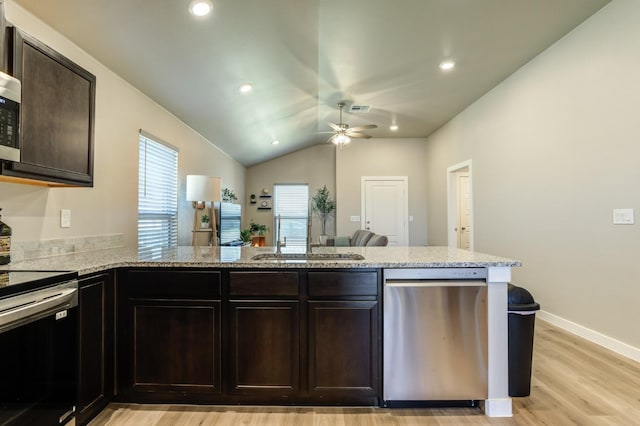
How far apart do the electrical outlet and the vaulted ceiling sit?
49.7 inches

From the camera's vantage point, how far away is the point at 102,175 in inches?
107

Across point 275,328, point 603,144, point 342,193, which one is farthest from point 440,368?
point 342,193

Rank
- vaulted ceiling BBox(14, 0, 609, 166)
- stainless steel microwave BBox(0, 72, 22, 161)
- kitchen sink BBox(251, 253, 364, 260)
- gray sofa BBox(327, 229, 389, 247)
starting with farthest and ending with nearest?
gray sofa BBox(327, 229, 389, 247) → vaulted ceiling BBox(14, 0, 609, 166) → kitchen sink BBox(251, 253, 364, 260) → stainless steel microwave BBox(0, 72, 22, 161)

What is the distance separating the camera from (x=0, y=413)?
122cm

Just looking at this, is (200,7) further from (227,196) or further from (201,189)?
(227,196)

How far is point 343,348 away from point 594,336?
2530 mm

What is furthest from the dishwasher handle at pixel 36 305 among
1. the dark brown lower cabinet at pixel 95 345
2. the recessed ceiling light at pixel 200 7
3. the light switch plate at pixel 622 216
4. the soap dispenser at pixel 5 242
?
the light switch plate at pixel 622 216

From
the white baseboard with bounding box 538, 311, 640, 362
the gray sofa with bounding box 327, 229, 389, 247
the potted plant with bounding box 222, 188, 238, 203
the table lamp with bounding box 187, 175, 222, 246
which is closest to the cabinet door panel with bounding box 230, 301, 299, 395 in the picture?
the table lamp with bounding box 187, 175, 222, 246

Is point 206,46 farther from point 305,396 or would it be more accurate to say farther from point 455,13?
point 305,396

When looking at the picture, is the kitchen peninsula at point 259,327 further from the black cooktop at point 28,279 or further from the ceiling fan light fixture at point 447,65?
the ceiling fan light fixture at point 447,65

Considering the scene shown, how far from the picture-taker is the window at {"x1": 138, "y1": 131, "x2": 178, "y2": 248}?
3.35 m

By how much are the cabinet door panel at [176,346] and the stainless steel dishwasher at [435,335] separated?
106cm

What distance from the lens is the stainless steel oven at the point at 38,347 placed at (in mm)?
1242

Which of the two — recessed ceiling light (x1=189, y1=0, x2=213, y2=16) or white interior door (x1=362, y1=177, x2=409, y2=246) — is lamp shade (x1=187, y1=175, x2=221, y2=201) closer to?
recessed ceiling light (x1=189, y1=0, x2=213, y2=16)
